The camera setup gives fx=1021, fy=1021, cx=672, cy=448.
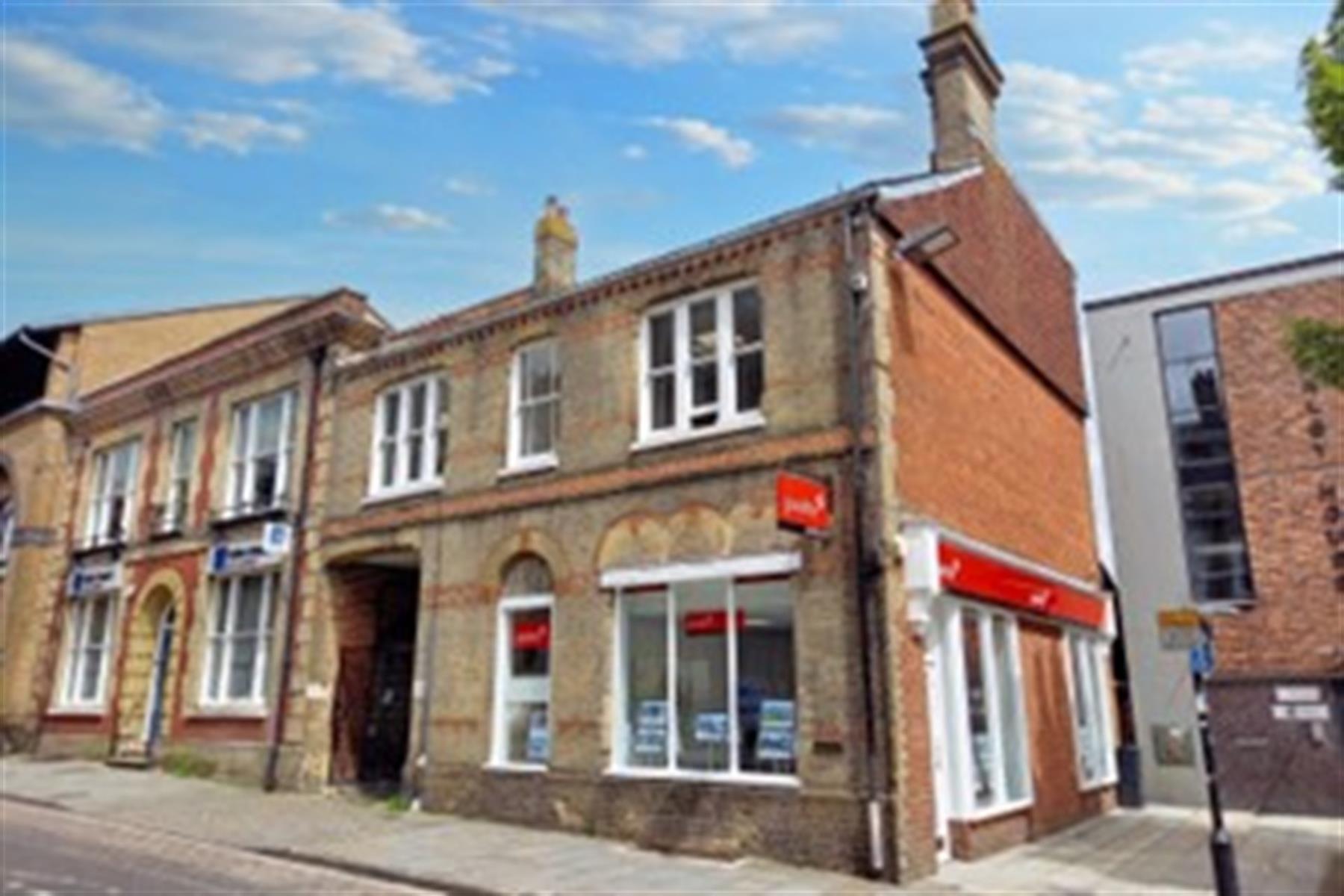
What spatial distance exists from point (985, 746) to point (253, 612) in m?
13.6

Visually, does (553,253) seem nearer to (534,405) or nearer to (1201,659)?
(534,405)

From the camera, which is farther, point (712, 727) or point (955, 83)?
point (955, 83)

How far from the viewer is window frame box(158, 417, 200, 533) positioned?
21.6 meters

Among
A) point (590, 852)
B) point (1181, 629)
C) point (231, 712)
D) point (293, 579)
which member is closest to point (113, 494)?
point (231, 712)

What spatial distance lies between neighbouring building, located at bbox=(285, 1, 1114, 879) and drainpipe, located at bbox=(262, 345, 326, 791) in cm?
33

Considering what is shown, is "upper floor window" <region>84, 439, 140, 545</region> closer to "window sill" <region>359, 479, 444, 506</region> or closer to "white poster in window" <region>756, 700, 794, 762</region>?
"window sill" <region>359, 479, 444, 506</region>

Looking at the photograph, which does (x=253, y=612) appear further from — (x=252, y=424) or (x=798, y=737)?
(x=798, y=737)

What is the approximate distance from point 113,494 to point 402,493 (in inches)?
432

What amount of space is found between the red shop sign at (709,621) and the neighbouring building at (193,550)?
8.72 meters

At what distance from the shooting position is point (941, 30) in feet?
55.9

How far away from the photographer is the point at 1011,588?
561 inches

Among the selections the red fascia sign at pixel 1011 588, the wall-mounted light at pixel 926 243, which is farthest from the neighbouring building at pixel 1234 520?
the wall-mounted light at pixel 926 243

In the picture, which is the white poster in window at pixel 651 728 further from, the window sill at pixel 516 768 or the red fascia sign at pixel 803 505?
the red fascia sign at pixel 803 505

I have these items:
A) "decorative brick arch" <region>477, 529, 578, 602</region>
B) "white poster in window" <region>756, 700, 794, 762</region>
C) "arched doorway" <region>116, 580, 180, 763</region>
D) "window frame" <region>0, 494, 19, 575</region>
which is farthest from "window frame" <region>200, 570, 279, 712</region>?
"white poster in window" <region>756, 700, 794, 762</region>
